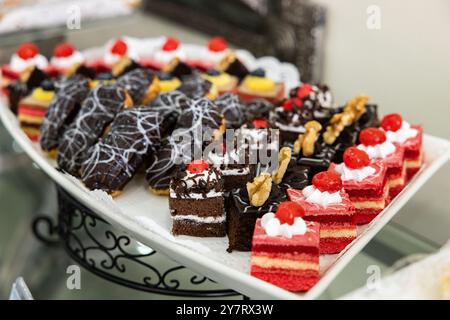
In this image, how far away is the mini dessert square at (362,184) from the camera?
2.25 m

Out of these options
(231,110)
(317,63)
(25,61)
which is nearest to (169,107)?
(231,110)

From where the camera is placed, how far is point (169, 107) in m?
2.61

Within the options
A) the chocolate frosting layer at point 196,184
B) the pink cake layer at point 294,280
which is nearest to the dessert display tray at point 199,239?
the pink cake layer at point 294,280

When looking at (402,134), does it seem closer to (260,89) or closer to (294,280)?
(260,89)

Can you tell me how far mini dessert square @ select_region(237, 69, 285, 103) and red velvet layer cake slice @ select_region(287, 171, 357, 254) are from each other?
0.99 metres

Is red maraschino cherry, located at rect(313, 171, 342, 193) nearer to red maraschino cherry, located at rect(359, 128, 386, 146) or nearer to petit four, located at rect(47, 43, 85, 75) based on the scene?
red maraschino cherry, located at rect(359, 128, 386, 146)

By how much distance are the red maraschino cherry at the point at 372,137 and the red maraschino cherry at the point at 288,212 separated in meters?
0.61

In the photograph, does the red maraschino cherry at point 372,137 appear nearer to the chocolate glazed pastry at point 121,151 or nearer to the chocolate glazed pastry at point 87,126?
the chocolate glazed pastry at point 121,151

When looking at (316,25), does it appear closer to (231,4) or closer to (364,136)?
(231,4)

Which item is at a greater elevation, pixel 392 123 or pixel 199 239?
pixel 392 123

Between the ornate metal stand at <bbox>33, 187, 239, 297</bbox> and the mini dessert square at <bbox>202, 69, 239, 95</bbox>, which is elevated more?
the mini dessert square at <bbox>202, 69, 239, 95</bbox>

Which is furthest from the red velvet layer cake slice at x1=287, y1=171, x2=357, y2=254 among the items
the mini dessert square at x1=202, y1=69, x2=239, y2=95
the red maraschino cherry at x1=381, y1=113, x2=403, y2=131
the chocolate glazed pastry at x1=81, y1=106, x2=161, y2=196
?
the mini dessert square at x1=202, y1=69, x2=239, y2=95

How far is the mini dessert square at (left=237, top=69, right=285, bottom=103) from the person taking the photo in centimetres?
→ 305

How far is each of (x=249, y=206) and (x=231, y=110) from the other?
2.22ft
